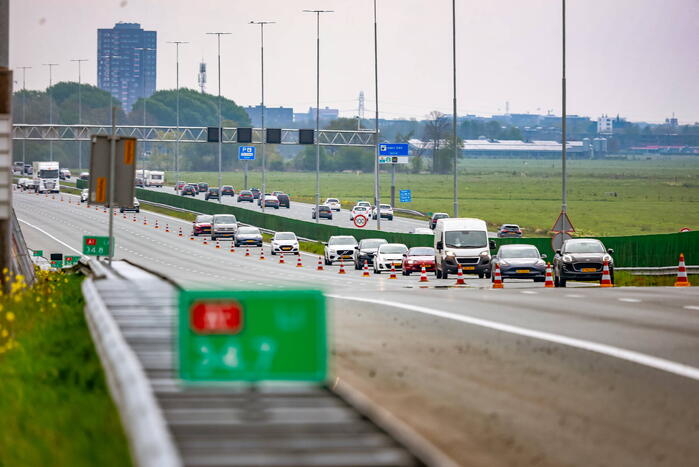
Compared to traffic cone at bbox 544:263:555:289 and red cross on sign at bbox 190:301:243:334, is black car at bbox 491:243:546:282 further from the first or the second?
red cross on sign at bbox 190:301:243:334

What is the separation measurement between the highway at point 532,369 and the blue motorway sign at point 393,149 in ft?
289

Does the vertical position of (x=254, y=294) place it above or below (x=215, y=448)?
above

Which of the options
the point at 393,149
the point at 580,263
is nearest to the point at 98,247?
the point at 580,263

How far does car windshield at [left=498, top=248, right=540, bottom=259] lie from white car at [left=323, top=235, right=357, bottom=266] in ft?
67.4

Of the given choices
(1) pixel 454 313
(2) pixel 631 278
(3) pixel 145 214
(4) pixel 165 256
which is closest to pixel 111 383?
(1) pixel 454 313

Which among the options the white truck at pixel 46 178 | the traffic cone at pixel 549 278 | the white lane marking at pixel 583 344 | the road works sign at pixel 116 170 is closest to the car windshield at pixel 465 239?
the traffic cone at pixel 549 278

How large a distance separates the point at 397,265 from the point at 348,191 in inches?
5599

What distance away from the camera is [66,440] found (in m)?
8.44

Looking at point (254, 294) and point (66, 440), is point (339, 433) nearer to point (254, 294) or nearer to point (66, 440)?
point (254, 294)

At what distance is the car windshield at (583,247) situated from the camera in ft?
138

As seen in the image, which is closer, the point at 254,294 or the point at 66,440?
the point at 254,294

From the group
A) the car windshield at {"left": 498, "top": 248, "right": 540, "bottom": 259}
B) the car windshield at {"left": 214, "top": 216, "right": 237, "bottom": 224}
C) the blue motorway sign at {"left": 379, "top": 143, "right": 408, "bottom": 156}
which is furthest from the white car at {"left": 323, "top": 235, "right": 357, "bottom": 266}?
the blue motorway sign at {"left": 379, "top": 143, "right": 408, "bottom": 156}

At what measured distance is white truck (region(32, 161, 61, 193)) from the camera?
491 feet

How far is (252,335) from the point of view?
286 inches
